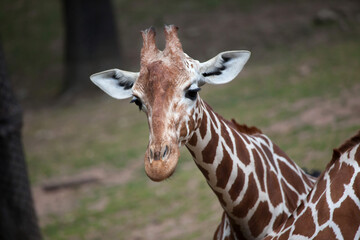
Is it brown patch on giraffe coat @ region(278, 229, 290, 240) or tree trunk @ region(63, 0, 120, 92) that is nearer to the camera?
brown patch on giraffe coat @ region(278, 229, 290, 240)

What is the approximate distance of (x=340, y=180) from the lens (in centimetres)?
324

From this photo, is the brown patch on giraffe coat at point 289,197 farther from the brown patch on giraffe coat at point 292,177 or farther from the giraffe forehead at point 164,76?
the giraffe forehead at point 164,76

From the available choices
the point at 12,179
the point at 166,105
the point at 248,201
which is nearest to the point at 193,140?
the point at 166,105

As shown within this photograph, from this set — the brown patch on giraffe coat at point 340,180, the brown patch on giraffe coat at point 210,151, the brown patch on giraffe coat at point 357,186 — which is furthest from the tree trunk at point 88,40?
the brown patch on giraffe coat at point 357,186

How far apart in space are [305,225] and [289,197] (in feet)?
3.04

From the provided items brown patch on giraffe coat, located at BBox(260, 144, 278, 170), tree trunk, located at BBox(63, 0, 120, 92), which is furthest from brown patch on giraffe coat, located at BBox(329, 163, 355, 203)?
tree trunk, located at BBox(63, 0, 120, 92)

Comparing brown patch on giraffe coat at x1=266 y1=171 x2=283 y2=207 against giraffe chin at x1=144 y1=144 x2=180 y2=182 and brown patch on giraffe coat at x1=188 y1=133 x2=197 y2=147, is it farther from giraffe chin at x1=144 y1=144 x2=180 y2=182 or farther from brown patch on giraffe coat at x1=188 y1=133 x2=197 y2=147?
giraffe chin at x1=144 y1=144 x2=180 y2=182

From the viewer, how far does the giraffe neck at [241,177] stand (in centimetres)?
379

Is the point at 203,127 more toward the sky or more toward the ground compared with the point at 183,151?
more toward the sky

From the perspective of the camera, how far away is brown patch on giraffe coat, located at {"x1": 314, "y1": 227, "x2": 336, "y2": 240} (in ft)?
10.1

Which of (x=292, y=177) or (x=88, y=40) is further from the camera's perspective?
(x=88, y=40)

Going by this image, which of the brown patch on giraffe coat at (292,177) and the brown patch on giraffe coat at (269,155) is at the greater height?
the brown patch on giraffe coat at (269,155)

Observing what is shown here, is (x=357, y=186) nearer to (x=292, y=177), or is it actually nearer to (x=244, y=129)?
(x=292, y=177)

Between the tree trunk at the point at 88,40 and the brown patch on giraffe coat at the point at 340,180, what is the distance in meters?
12.3
